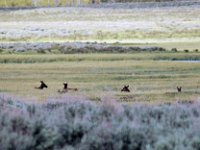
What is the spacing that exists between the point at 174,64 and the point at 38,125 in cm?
2941

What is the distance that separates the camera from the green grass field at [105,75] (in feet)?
93.9

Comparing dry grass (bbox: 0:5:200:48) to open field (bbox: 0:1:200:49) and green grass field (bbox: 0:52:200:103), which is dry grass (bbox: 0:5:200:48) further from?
green grass field (bbox: 0:52:200:103)

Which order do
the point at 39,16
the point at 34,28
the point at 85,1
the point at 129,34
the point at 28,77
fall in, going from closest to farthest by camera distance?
1. the point at 28,77
2. the point at 129,34
3. the point at 34,28
4. the point at 39,16
5. the point at 85,1

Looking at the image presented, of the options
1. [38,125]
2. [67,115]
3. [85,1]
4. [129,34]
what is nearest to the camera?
[38,125]

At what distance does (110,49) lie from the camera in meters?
53.8

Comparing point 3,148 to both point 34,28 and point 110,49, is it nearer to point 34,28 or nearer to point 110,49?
point 110,49

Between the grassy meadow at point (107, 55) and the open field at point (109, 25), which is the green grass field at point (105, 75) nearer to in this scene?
Result: the grassy meadow at point (107, 55)

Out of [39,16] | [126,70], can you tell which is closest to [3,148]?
[126,70]

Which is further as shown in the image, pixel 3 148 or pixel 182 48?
pixel 182 48

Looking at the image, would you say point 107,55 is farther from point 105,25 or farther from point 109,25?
point 109,25

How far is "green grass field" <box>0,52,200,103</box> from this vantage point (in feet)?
93.9

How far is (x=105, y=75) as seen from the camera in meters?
37.5

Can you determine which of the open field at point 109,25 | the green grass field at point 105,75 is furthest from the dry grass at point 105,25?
the green grass field at point 105,75

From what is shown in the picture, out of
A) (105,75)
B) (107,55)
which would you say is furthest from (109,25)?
(105,75)
